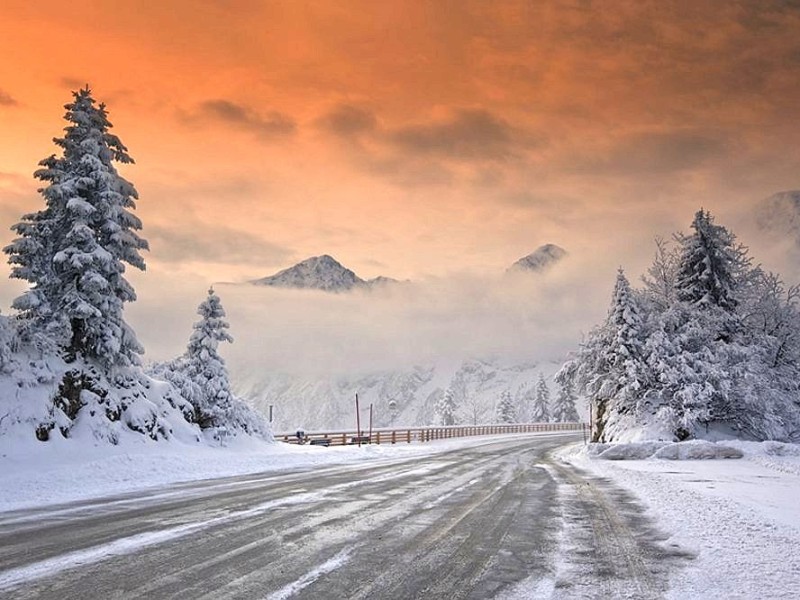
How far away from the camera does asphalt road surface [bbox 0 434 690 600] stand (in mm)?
4848

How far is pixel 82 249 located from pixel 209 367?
956cm

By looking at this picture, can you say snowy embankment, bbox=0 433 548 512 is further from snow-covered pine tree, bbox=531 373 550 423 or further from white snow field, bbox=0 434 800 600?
snow-covered pine tree, bbox=531 373 550 423

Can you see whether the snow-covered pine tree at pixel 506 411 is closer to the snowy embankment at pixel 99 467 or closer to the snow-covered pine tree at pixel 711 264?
the snow-covered pine tree at pixel 711 264

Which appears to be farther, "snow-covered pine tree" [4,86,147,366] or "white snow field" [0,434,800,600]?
"snow-covered pine tree" [4,86,147,366]

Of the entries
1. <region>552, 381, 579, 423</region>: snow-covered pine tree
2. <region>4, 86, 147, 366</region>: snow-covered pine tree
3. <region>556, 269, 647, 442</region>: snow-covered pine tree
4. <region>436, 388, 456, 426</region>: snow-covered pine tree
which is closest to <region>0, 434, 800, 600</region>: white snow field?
<region>4, 86, 147, 366</region>: snow-covered pine tree

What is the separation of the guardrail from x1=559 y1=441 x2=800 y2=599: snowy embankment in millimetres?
23046

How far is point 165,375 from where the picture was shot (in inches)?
1064

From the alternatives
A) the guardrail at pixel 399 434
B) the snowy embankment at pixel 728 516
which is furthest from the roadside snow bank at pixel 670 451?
the guardrail at pixel 399 434

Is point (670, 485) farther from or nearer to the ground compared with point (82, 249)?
nearer to the ground

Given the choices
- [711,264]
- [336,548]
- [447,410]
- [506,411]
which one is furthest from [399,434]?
[506,411]

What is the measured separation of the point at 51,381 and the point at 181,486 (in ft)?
27.8

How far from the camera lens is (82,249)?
65.9 ft

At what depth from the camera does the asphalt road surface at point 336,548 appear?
15.9 ft

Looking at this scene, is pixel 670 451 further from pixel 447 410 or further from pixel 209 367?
pixel 447 410
